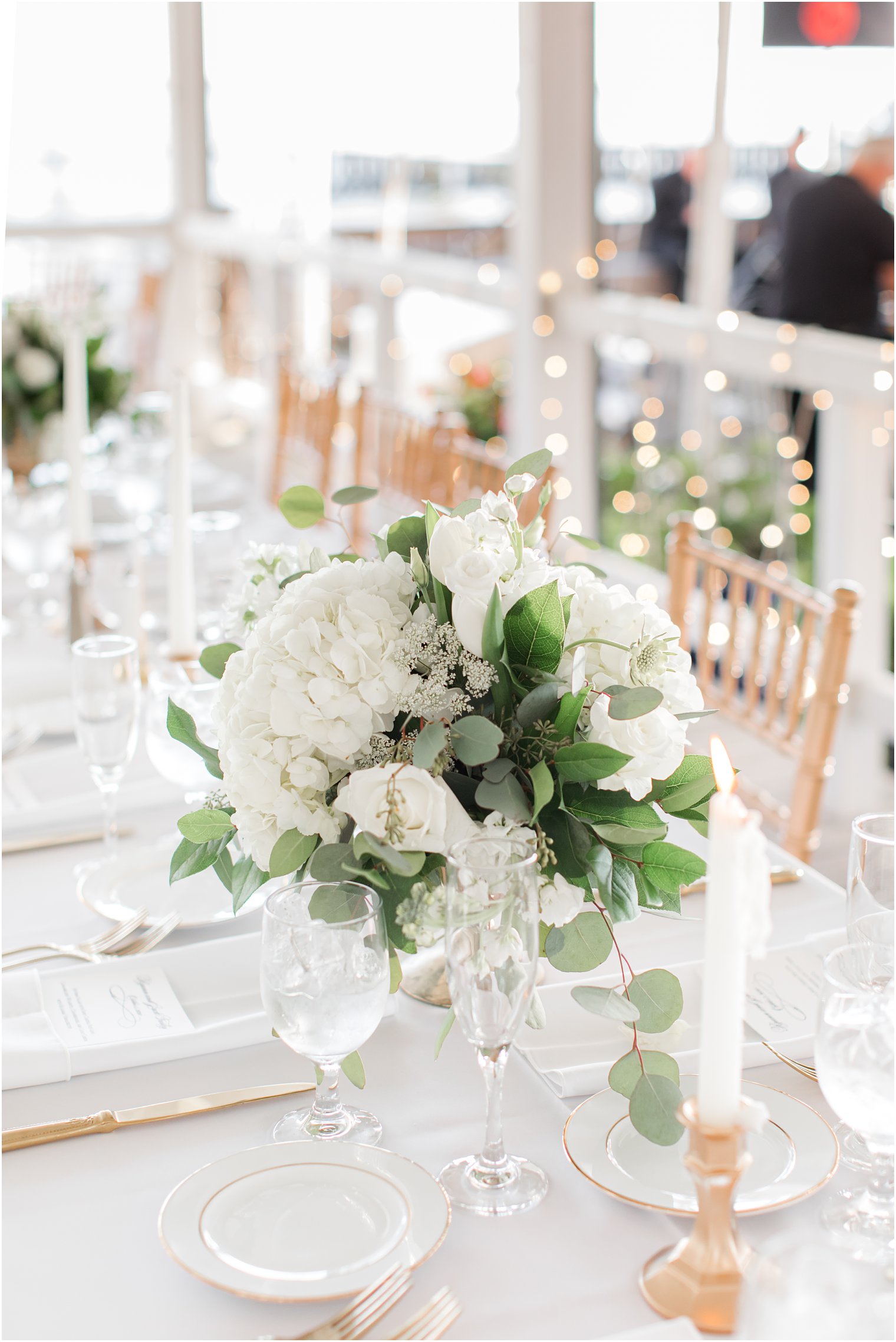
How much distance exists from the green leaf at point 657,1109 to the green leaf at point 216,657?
0.43 metres

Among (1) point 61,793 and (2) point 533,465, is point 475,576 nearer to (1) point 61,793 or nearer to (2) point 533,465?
(2) point 533,465

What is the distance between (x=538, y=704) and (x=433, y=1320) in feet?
1.18

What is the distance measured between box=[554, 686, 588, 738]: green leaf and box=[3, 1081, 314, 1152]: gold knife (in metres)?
0.32

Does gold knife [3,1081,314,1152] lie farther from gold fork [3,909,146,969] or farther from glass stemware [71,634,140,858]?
glass stemware [71,634,140,858]

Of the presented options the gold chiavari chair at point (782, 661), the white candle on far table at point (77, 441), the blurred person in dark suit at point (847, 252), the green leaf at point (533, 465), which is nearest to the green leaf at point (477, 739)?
the green leaf at point (533, 465)

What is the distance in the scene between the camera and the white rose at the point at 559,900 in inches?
32.8

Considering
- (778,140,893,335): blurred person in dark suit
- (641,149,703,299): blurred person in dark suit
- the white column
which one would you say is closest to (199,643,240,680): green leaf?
(778,140,893,335): blurred person in dark suit

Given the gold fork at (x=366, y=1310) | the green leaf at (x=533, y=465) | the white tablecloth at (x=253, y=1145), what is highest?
the green leaf at (x=533, y=465)

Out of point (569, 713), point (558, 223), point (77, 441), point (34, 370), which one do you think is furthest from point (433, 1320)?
point (558, 223)

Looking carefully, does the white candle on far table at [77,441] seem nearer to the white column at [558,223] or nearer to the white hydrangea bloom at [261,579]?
the white hydrangea bloom at [261,579]

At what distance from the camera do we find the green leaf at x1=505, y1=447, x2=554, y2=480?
3.10 feet

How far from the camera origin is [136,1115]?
896 millimetres

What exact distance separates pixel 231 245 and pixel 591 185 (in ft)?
7.72

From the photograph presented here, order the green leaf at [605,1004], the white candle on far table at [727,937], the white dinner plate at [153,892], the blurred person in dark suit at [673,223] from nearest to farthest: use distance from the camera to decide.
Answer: the white candle on far table at [727,937]
the green leaf at [605,1004]
the white dinner plate at [153,892]
the blurred person in dark suit at [673,223]
